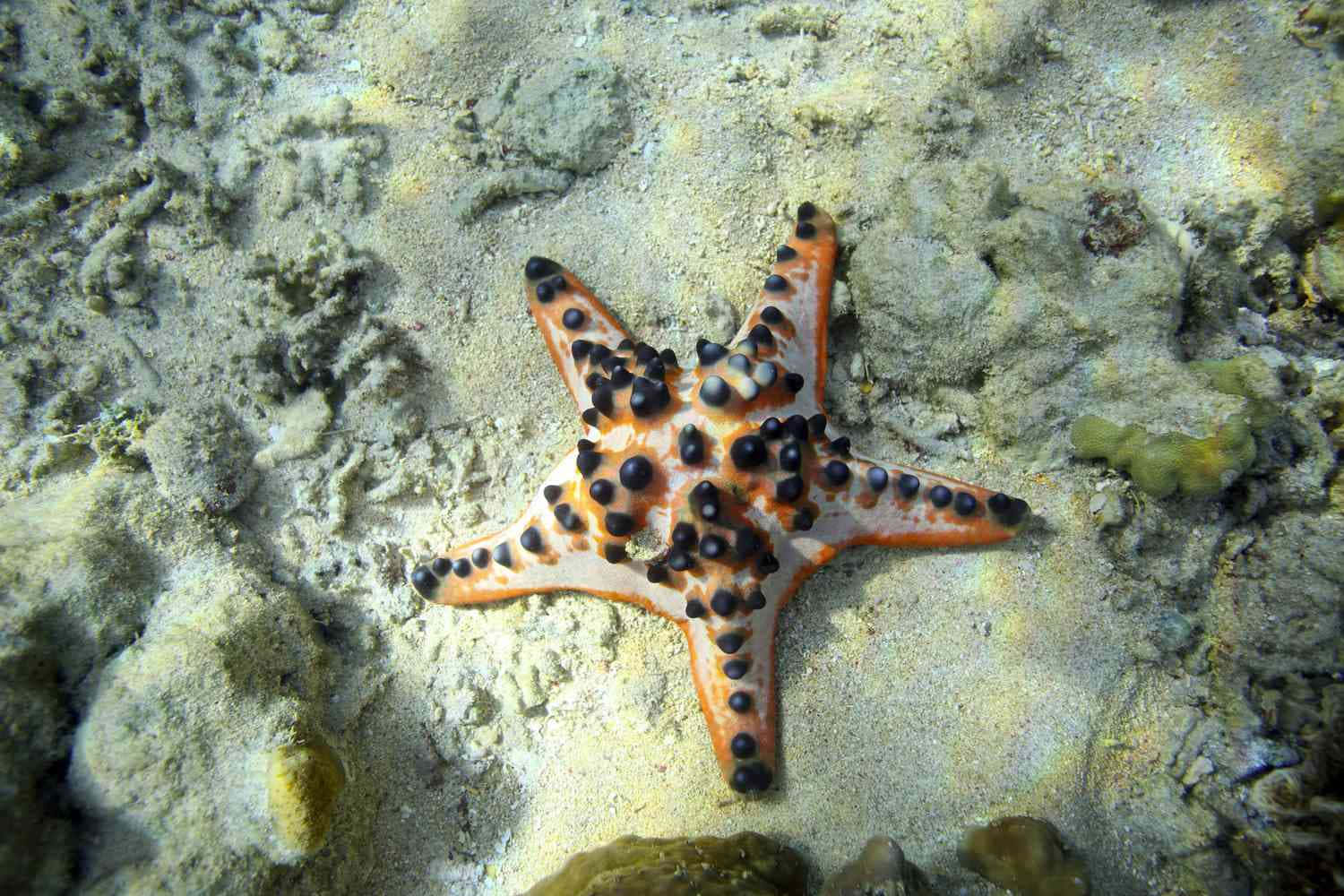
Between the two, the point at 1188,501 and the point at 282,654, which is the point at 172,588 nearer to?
the point at 282,654

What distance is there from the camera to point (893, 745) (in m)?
3.37

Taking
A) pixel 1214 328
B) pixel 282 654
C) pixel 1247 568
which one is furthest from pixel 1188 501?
pixel 282 654

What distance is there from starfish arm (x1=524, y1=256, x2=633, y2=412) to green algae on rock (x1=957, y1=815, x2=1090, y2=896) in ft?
9.52

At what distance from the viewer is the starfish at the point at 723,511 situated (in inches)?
125

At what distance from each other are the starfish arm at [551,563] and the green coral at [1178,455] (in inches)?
92.5

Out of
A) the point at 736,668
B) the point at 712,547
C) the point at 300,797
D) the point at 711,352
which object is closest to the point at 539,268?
the point at 711,352

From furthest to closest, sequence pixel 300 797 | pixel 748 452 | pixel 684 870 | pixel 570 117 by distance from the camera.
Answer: pixel 570 117 → pixel 748 452 → pixel 684 870 → pixel 300 797

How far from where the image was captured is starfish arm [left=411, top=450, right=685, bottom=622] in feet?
11.1

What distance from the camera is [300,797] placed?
8.94 ft

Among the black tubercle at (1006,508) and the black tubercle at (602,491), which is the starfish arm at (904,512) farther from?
the black tubercle at (602,491)

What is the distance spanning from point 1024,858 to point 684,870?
1.53m

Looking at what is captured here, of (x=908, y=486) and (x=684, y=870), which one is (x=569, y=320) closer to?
(x=908, y=486)

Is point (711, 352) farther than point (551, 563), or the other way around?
point (551, 563)

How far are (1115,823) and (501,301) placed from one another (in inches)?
168
